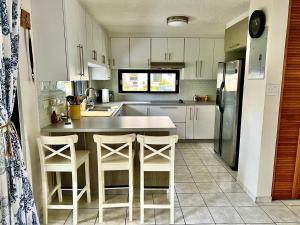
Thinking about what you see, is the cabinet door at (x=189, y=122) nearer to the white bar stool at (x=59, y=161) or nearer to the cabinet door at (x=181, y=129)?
the cabinet door at (x=181, y=129)

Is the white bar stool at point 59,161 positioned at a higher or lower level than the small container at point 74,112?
lower

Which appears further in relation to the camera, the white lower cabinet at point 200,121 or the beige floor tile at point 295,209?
the white lower cabinet at point 200,121

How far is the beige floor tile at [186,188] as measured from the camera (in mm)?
2788

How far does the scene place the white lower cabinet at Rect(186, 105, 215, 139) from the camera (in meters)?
4.75

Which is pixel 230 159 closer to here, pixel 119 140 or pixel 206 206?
pixel 206 206

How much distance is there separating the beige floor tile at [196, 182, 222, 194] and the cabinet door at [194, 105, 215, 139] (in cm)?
192

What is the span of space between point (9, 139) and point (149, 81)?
12.6ft

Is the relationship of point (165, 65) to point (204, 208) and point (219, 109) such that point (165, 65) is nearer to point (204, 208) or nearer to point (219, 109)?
point (219, 109)

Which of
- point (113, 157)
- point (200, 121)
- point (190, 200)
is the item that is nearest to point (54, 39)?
point (113, 157)

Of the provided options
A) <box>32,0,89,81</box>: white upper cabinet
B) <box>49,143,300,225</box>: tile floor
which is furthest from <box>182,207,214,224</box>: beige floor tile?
<box>32,0,89,81</box>: white upper cabinet

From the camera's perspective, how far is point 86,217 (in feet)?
7.41

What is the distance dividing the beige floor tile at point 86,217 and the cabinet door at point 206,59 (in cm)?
361

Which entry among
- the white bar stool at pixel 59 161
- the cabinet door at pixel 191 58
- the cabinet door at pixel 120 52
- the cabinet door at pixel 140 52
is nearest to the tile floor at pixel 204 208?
the white bar stool at pixel 59 161

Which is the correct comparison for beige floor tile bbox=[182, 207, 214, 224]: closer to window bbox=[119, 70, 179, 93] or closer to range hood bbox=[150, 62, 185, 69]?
range hood bbox=[150, 62, 185, 69]
